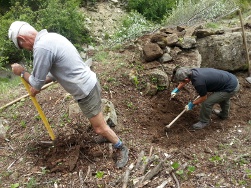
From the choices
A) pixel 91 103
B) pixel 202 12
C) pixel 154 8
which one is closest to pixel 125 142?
pixel 91 103

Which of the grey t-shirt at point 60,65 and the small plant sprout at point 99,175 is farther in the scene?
the small plant sprout at point 99,175

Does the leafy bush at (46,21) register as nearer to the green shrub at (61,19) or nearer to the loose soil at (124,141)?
the green shrub at (61,19)

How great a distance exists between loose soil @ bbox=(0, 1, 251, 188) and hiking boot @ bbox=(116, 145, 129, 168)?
0.22 feet

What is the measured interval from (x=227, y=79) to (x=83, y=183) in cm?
308

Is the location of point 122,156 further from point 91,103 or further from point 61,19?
point 61,19

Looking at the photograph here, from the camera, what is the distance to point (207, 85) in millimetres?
4652

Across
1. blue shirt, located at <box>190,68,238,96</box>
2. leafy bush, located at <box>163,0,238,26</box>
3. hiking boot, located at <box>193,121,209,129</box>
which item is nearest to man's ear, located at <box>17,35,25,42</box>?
blue shirt, located at <box>190,68,238,96</box>

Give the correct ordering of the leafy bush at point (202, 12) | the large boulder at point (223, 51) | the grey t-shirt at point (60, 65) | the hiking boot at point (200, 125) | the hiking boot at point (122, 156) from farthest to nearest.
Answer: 1. the leafy bush at point (202, 12)
2. the large boulder at point (223, 51)
3. the hiking boot at point (200, 125)
4. the hiking boot at point (122, 156)
5. the grey t-shirt at point (60, 65)

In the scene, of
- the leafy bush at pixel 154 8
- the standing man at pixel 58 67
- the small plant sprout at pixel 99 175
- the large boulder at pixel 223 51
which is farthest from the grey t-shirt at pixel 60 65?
the leafy bush at pixel 154 8

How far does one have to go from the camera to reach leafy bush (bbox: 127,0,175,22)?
11609mm

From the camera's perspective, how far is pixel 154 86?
561cm

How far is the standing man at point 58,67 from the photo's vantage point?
2.89 meters

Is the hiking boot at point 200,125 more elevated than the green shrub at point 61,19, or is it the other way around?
the green shrub at point 61,19

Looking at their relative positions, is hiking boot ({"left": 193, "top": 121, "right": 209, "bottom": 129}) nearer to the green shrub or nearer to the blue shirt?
the blue shirt
